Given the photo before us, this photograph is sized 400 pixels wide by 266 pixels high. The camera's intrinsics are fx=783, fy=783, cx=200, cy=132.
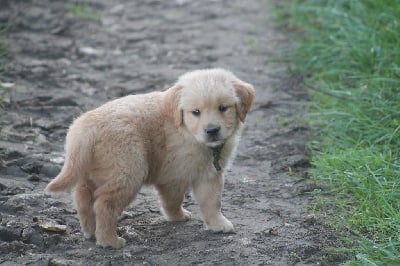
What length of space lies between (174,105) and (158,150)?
327 mm

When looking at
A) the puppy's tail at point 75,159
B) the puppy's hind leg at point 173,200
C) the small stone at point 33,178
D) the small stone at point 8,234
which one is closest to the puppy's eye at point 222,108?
the puppy's hind leg at point 173,200

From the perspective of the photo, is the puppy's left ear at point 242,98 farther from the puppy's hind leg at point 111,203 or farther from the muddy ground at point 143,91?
the puppy's hind leg at point 111,203

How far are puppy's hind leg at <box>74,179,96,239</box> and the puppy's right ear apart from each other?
718mm

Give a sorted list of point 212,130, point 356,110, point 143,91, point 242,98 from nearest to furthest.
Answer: point 212,130
point 242,98
point 356,110
point 143,91

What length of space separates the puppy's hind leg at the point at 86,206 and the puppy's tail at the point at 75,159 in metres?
0.12

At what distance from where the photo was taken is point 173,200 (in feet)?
18.1

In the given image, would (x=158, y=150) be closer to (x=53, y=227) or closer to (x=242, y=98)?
(x=242, y=98)

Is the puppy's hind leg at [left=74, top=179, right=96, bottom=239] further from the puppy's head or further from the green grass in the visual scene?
the green grass

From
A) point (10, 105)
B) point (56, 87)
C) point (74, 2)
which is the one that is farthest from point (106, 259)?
point (74, 2)

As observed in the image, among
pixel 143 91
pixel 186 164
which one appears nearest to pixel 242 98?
pixel 186 164

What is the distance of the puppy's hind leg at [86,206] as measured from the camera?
5.21 m

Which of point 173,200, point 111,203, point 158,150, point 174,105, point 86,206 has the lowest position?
point 173,200

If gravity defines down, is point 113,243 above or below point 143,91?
above

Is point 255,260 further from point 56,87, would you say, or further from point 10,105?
point 56,87
